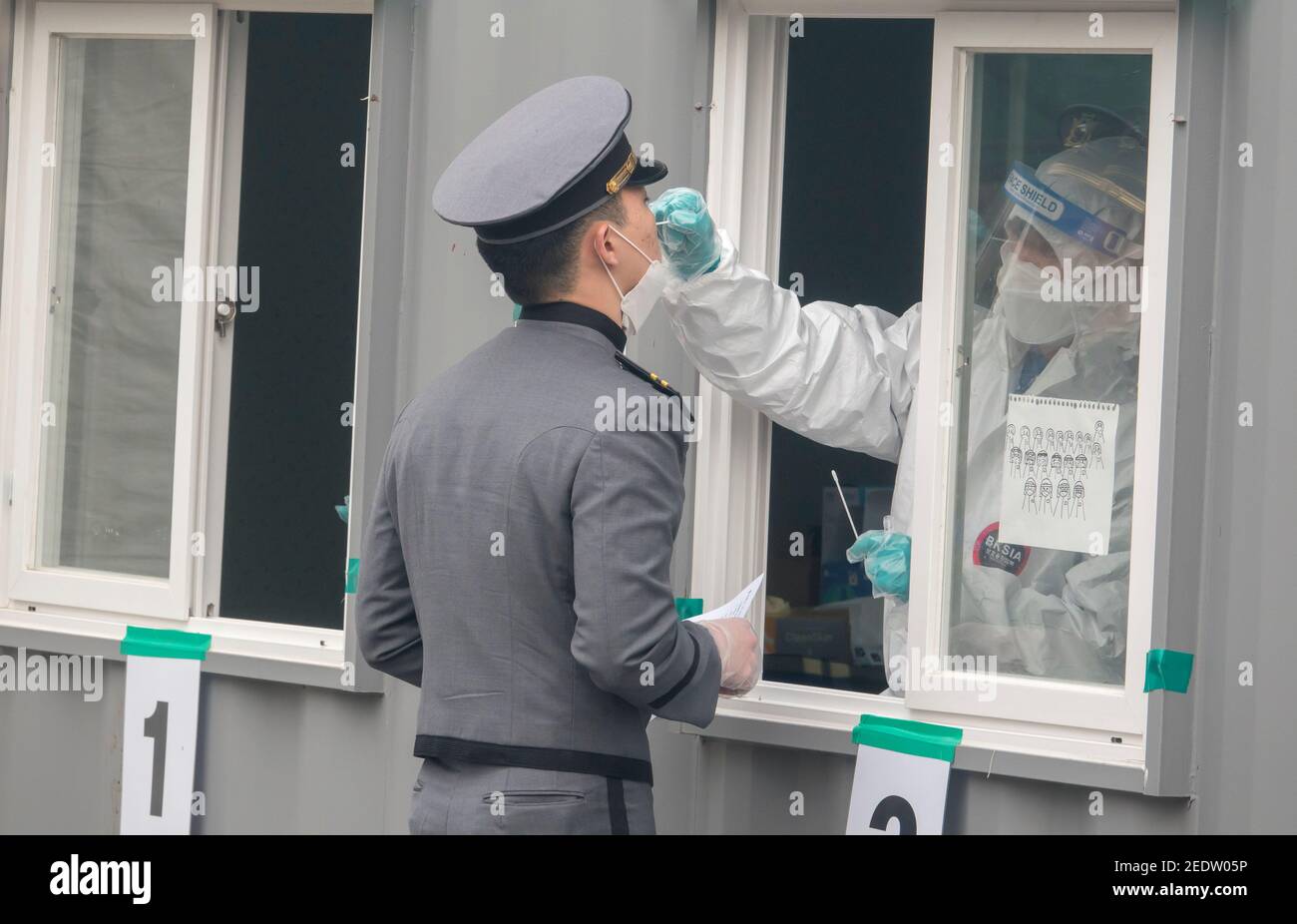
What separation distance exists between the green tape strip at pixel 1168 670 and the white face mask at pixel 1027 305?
691 millimetres

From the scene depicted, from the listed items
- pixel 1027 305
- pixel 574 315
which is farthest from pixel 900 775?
pixel 574 315

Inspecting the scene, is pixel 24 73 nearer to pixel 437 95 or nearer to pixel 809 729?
pixel 437 95

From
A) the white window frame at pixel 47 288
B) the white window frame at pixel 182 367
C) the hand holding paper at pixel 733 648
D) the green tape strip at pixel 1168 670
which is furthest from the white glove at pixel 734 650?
the white window frame at pixel 47 288

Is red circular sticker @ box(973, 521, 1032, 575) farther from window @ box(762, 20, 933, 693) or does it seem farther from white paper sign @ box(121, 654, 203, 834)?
white paper sign @ box(121, 654, 203, 834)

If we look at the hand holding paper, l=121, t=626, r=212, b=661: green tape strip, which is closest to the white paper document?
the hand holding paper

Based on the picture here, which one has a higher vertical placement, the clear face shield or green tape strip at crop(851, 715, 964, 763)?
the clear face shield

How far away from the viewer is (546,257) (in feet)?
6.95

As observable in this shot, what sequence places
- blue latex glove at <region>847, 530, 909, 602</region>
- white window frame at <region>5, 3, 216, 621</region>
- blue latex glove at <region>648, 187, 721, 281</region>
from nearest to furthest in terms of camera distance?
blue latex glove at <region>648, 187, 721, 281</region>
blue latex glove at <region>847, 530, 909, 602</region>
white window frame at <region>5, 3, 216, 621</region>

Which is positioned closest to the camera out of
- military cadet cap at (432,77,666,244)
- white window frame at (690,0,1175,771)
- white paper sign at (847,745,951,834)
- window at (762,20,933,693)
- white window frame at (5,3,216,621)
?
military cadet cap at (432,77,666,244)

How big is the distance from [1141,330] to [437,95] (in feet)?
5.40

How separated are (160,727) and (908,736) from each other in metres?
1.89

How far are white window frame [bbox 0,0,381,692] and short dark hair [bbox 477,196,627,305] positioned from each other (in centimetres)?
151

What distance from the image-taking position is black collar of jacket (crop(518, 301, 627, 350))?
2133mm
